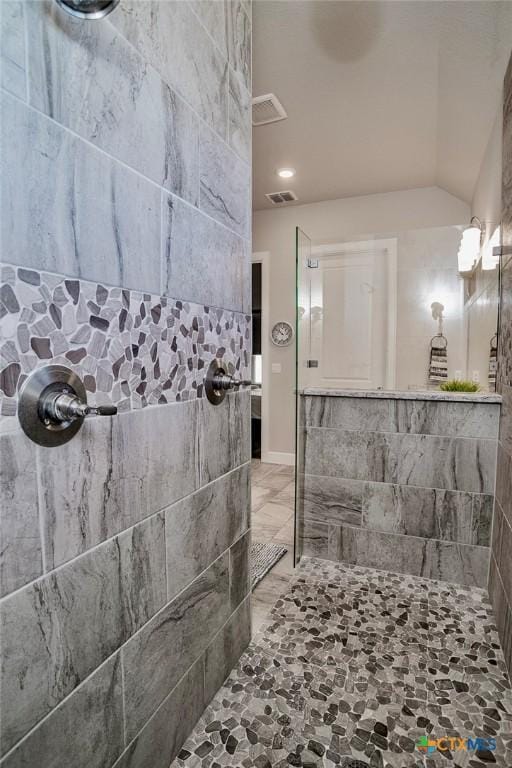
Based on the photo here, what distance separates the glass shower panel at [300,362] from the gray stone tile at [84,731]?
56.4 inches

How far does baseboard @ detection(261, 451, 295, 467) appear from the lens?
14.4ft

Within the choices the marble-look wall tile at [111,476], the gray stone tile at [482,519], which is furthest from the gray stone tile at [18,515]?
the gray stone tile at [482,519]

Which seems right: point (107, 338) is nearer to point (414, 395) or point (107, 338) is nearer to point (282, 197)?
point (414, 395)

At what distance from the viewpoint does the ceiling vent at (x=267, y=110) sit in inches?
96.4

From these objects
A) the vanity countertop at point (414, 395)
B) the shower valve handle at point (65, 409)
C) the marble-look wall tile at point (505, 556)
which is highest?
the shower valve handle at point (65, 409)

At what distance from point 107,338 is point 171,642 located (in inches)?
32.8

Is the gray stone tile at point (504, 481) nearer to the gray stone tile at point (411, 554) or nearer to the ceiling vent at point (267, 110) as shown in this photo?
the gray stone tile at point (411, 554)

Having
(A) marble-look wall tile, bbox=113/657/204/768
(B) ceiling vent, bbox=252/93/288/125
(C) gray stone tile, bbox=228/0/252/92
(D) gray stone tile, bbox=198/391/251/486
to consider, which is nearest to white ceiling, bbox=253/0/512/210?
(B) ceiling vent, bbox=252/93/288/125

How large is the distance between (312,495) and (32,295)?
1.98 m

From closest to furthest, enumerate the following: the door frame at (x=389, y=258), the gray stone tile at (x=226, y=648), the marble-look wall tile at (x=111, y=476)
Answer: the marble-look wall tile at (x=111, y=476) < the gray stone tile at (x=226, y=648) < the door frame at (x=389, y=258)

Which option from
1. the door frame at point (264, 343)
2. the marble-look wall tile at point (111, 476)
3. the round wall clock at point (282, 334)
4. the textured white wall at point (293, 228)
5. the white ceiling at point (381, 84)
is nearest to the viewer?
the marble-look wall tile at point (111, 476)

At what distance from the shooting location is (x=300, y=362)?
7.57ft

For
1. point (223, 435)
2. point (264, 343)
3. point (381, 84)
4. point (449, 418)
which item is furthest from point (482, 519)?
Result: point (264, 343)

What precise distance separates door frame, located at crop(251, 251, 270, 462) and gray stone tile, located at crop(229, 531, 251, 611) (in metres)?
2.89
